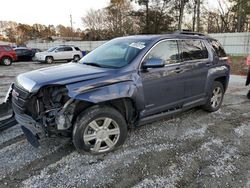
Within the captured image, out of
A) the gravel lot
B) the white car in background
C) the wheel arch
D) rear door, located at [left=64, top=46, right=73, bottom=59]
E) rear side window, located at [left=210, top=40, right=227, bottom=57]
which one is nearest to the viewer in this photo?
the gravel lot

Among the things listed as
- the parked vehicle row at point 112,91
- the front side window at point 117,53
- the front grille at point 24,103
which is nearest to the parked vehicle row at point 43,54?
the parked vehicle row at point 112,91

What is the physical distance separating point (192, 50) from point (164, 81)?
3.58 feet

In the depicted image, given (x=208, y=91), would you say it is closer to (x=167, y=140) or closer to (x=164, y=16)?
(x=167, y=140)

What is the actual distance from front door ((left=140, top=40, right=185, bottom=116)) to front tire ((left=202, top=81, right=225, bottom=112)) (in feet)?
3.71

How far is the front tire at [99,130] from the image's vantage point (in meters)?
3.18

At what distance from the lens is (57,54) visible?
2025 centimetres

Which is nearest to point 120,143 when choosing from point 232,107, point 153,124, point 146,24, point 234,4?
point 153,124

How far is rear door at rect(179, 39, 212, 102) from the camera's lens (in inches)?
169

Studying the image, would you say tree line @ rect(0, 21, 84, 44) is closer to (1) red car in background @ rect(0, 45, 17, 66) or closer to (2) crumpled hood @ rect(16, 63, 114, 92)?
(1) red car in background @ rect(0, 45, 17, 66)

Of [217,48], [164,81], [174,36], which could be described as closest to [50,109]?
[164,81]

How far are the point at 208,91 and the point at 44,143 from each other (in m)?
3.43

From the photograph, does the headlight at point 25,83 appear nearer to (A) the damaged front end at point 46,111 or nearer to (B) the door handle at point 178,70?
(A) the damaged front end at point 46,111

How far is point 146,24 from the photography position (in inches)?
1249

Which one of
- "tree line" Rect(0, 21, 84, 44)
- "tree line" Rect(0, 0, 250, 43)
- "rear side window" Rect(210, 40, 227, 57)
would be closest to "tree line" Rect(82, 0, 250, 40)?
"tree line" Rect(0, 0, 250, 43)
